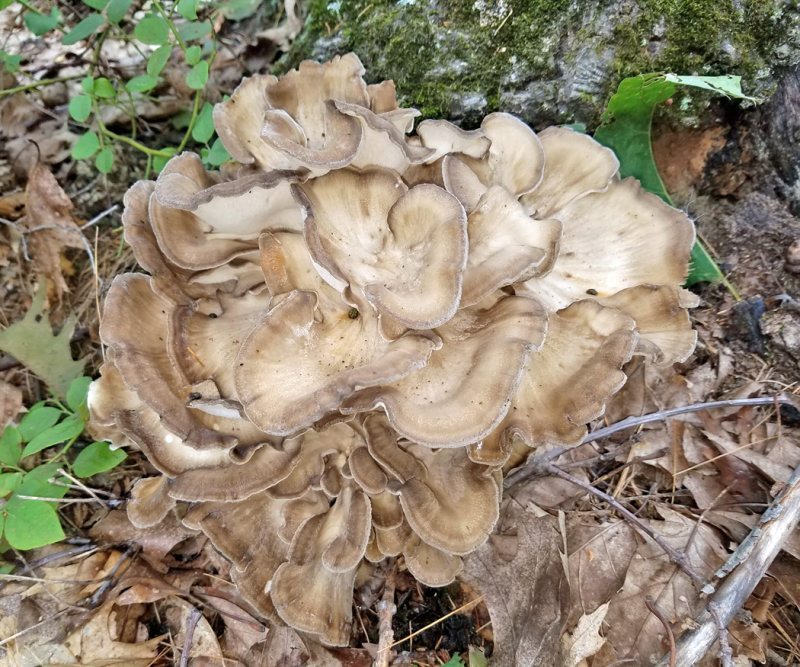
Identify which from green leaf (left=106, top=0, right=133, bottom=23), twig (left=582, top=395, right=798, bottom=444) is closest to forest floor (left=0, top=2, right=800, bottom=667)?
twig (left=582, top=395, right=798, bottom=444)

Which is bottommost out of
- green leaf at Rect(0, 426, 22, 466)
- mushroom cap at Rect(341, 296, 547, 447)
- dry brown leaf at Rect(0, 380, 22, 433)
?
dry brown leaf at Rect(0, 380, 22, 433)

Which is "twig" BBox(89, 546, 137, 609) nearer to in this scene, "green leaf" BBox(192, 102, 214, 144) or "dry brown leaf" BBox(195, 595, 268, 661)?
"dry brown leaf" BBox(195, 595, 268, 661)

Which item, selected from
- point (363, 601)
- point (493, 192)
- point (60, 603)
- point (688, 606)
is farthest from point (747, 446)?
point (60, 603)

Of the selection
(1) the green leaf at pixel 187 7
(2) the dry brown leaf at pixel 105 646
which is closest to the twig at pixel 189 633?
(2) the dry brown leaf at pixel 105 646

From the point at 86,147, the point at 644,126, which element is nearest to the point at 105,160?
the point at 86,147

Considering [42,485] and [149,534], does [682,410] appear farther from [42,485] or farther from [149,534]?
[42,485]

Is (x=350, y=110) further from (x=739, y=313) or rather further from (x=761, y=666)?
(x=761, y=666)
